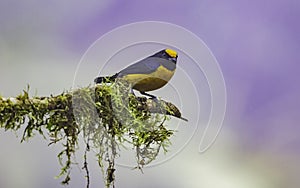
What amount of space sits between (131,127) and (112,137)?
8 cm

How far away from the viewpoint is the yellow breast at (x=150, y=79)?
1629 millimetres

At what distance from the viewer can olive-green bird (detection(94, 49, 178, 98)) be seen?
5.34 ft

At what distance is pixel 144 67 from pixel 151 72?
0.11 ft

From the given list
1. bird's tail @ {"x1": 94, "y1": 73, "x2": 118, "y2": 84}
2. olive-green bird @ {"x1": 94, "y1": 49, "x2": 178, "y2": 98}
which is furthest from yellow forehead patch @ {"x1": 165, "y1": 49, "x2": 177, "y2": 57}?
bird's tail @ {"x1": 94, "y1": 73, "x2": 118, "y2": 84}

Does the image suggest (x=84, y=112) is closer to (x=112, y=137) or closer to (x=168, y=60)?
(x=112, y=137)

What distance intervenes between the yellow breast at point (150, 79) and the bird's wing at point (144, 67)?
0.5 inches

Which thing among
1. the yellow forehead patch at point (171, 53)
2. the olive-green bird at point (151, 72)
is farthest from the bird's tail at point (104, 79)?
the yellow forehead patch at point (171, 53)

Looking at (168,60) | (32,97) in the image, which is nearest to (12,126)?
(32,97)

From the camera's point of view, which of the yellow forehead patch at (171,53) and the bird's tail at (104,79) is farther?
the yellow forehead patch at (171,53)

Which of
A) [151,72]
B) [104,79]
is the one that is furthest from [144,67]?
[104,79]

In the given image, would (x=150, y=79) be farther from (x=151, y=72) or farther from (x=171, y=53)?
(x=171, y=53)

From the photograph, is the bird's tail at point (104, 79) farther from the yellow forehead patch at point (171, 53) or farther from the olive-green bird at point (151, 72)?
the yellow forehead patch at point (171, 53)

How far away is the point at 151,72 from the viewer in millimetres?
1659

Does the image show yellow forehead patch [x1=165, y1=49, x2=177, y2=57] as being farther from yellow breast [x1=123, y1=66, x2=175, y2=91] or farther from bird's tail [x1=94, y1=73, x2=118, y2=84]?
bird's tail [x1=94, y1=73, x2=118, y2=84]
